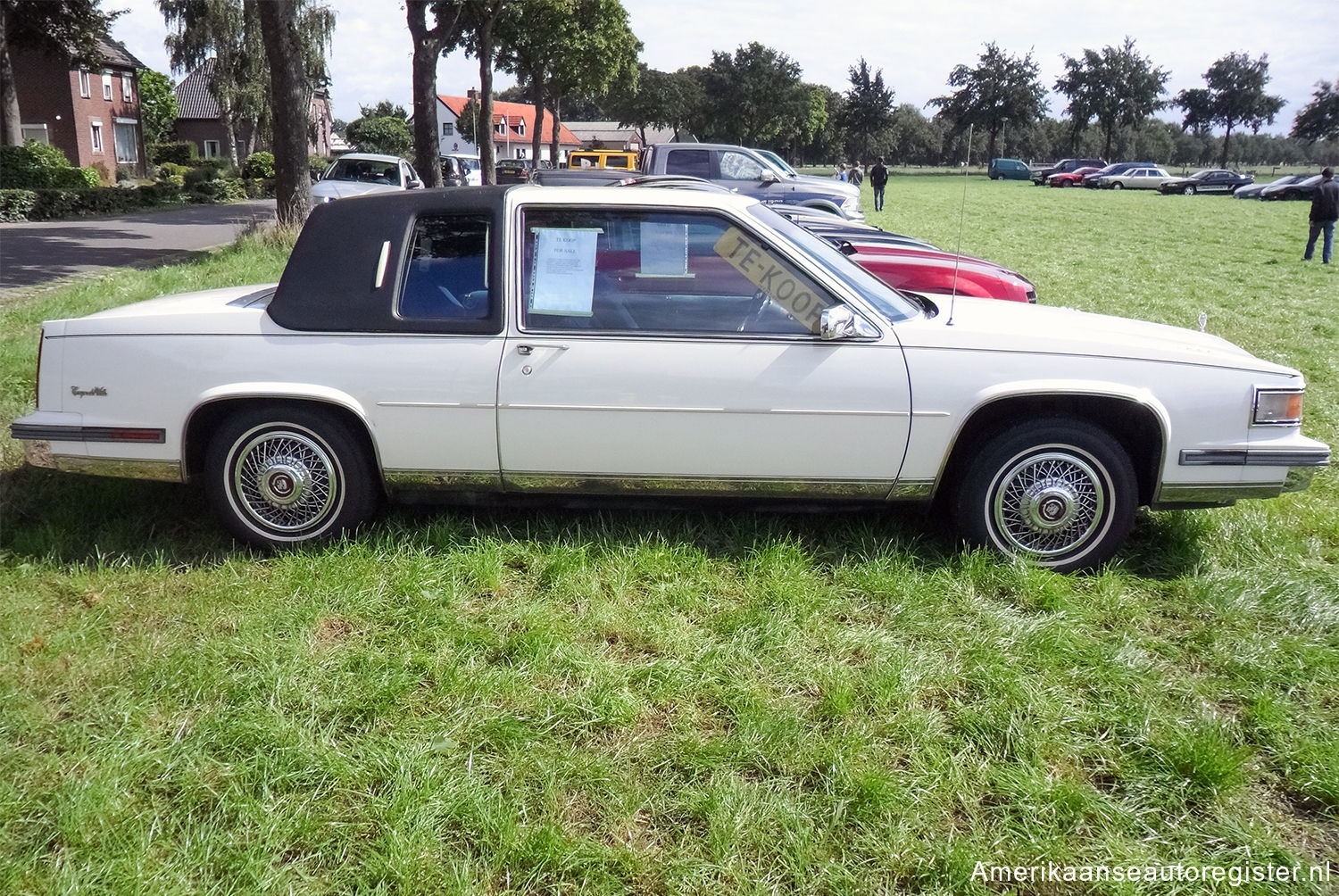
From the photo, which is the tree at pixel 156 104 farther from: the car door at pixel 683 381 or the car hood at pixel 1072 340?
the car hood at pixel 1072 340

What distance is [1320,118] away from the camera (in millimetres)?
87750

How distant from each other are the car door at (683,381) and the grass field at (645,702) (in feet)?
1.34

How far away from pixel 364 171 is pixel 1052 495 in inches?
774

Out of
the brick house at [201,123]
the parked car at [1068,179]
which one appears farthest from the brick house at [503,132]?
the parked car at [1068,179]

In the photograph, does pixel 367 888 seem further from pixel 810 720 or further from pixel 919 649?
pixel 919 649

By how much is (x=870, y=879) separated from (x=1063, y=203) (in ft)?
131

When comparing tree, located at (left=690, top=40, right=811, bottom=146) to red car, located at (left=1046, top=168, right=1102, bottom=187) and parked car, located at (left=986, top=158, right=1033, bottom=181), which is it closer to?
parked car, located at (left=986, top=158, right=1033, bottom=181)

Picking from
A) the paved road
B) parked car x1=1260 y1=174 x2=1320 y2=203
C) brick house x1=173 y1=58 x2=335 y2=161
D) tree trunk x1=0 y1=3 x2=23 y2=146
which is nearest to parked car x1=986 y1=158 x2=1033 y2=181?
parked car x1=1260 y1=174 x2=1320 y2=203

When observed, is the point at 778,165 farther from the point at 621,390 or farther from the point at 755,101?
the point at 755,101

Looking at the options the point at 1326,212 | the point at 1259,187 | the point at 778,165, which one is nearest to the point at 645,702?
the point at 778,165

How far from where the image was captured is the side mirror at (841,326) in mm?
4008

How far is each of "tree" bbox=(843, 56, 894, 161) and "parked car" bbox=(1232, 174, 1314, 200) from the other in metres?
53.4

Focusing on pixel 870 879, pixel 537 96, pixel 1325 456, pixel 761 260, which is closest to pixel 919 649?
pixel 870 879

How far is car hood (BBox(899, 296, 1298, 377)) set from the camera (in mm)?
4062
